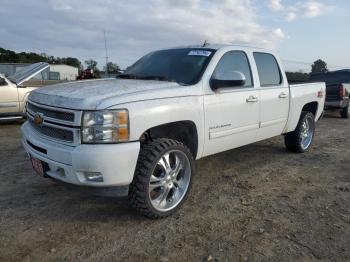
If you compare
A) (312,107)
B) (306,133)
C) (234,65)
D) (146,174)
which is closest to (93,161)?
(146,174)

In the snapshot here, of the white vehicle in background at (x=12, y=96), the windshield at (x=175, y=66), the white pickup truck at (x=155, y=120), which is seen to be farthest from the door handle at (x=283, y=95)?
the white vehicle in background at (x=12, y=96)

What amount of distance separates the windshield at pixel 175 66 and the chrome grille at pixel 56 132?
1.49m

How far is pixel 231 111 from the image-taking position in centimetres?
472

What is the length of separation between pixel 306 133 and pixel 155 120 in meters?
4.27

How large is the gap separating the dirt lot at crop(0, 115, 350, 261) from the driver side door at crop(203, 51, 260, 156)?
A: 2.04 ft

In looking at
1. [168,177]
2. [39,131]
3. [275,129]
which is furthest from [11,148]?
[275,129]

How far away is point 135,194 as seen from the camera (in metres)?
3.66

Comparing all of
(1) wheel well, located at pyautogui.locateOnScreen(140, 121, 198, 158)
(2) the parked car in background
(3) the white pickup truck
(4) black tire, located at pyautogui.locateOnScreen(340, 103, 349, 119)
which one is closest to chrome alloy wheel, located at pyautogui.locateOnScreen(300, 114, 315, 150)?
(3) the white pickup truck

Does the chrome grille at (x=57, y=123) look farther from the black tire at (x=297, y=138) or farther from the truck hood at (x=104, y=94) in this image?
the black tire at (x=297, y=138)

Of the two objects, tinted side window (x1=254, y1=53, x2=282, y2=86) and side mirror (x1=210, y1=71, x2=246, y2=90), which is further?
tinted side window (x1=254, y1=53, x2=282, y2=86)

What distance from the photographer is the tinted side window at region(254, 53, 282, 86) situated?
551 centimetres

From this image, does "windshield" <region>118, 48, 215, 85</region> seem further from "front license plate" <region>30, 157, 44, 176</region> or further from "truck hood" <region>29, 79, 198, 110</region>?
"front license plate" <region>30, 157, 44, 176</region>

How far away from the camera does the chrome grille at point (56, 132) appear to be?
11.3 ft

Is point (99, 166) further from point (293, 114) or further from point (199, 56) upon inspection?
point (293, 114)
